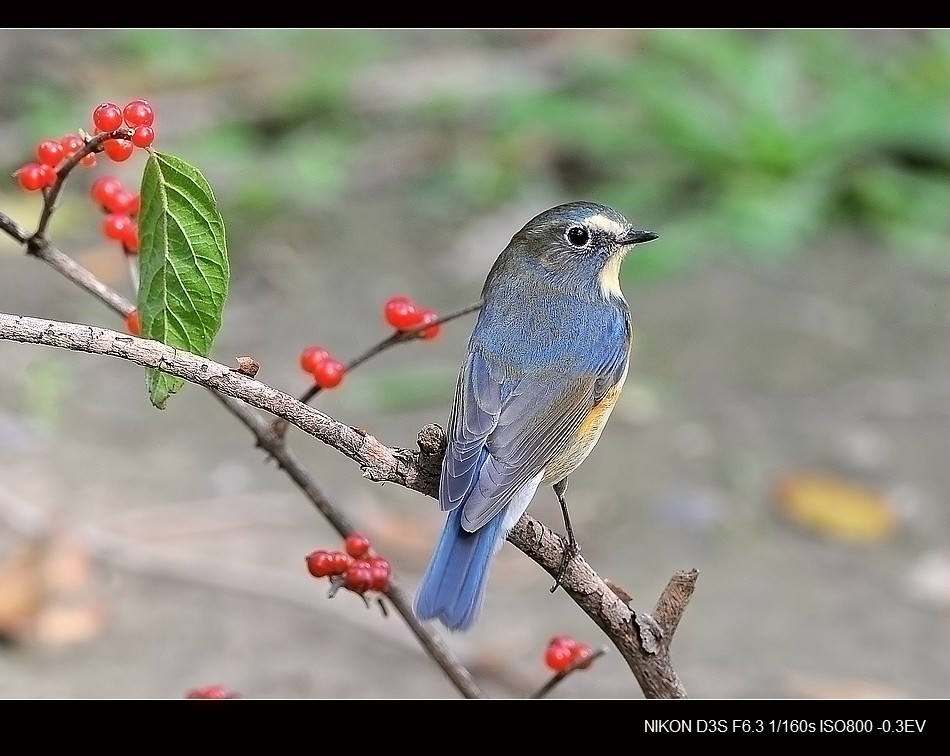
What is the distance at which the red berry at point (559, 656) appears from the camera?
237 cm

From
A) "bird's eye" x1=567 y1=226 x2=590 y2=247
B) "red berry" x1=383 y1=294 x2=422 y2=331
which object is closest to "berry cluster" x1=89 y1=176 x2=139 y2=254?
"red berry" x1=383 y1=294 x2=422 y2=331

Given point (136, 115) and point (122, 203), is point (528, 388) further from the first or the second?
point (136, 115)

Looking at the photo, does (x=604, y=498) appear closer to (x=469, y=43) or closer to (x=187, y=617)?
(x=187, y=617)

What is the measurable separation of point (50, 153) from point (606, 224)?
1313 mm

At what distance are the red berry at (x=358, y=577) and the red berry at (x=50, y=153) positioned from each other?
0.87 meters

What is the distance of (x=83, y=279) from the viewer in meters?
2.17

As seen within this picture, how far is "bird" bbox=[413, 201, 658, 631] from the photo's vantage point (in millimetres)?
2338

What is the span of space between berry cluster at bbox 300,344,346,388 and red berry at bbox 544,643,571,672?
63 centimetres

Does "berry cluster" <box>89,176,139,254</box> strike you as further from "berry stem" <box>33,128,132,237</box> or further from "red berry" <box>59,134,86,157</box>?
"berry stem" <box>33,128,132,237</box>

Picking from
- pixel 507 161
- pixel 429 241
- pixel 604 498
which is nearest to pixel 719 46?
pixel 507 161

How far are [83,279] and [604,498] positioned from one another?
2.88m

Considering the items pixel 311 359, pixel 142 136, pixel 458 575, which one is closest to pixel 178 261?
pixel 142 136

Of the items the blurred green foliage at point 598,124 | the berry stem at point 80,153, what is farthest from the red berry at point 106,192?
the blurred green foliage at point 598,124

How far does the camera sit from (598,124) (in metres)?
6.66
